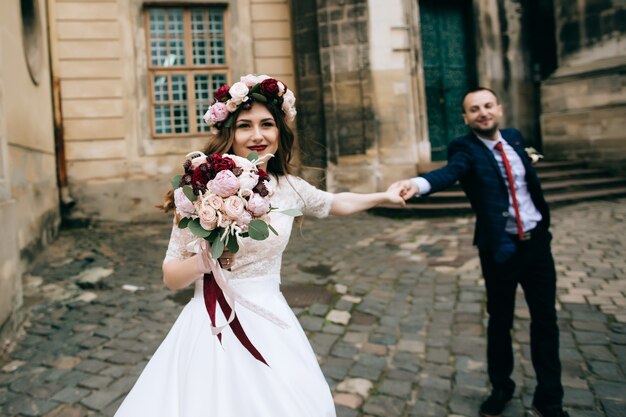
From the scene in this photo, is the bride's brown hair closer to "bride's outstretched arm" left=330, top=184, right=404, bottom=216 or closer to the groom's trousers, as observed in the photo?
"bride's outstretched arm" left=330, top=184, right=404, bottom=216

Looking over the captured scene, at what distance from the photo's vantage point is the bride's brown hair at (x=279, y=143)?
2338 millimetres

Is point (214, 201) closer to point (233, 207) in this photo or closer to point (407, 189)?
point (233, 207)

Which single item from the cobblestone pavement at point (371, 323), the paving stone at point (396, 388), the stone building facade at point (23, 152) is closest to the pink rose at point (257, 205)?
the cobblestone pavement at point (371, 323)

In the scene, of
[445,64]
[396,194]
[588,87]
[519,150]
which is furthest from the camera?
[445,64]

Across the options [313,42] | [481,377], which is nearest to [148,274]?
[481,377]

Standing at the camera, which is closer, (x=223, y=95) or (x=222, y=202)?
(x=222, y=202)

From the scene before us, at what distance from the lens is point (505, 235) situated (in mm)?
2955

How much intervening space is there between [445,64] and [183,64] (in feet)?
19.5

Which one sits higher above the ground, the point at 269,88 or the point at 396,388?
the point at 269,88

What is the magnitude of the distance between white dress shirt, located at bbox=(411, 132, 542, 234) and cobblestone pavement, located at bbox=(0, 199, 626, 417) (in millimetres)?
1151

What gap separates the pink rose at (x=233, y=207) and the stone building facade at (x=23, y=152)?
3409 millimetres

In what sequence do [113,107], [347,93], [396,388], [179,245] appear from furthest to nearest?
[347,93] → [113,107] → [396,388] → [179,245]

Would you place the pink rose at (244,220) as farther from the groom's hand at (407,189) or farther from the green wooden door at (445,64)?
the green wooden door at (445,64)

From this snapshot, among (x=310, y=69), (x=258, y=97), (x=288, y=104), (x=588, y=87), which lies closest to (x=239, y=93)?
(x=258, y=97)
